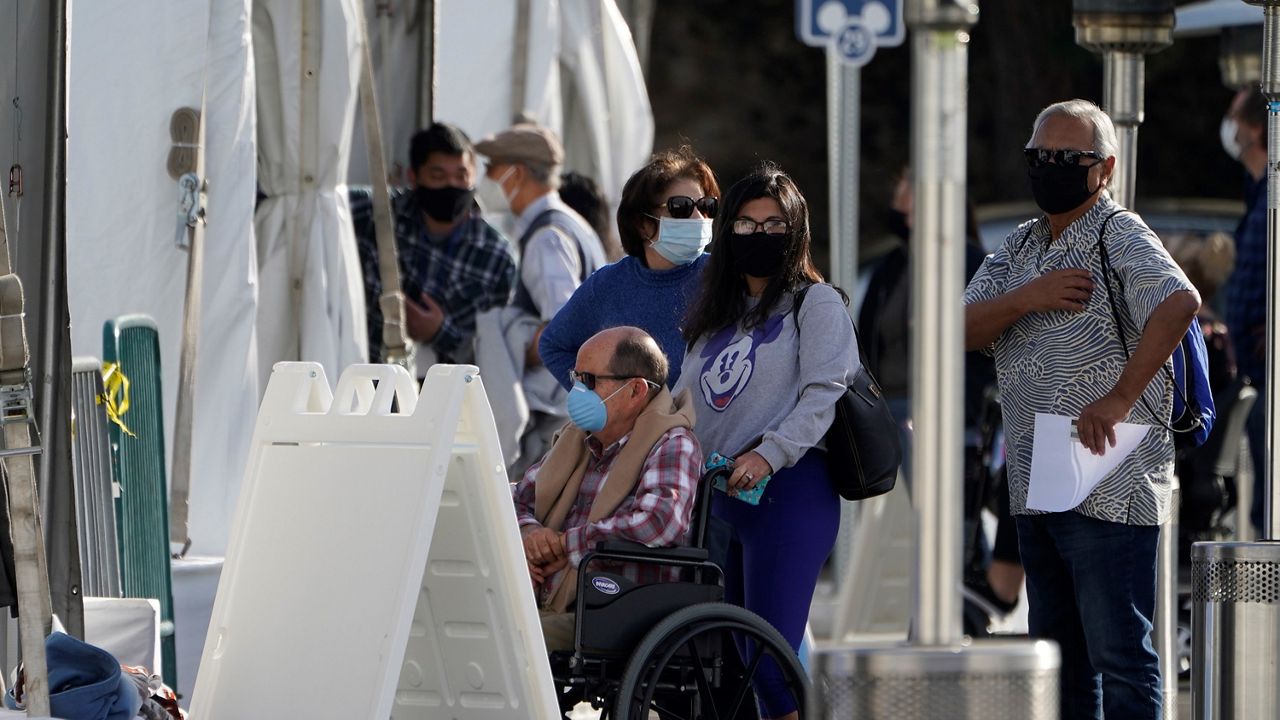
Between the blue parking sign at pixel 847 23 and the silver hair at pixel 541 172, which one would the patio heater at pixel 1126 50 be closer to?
the silver hair at pixel 541 172

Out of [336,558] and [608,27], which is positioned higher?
[608,27]

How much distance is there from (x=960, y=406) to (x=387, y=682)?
1363 millimetres

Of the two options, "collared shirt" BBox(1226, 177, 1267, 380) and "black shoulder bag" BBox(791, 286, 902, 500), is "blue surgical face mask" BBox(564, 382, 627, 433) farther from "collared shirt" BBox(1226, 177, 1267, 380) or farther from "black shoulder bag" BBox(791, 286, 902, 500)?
"collared shirt" BBox(1226, 177, 1267, 380)

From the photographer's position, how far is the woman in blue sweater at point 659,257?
6305 millimetres

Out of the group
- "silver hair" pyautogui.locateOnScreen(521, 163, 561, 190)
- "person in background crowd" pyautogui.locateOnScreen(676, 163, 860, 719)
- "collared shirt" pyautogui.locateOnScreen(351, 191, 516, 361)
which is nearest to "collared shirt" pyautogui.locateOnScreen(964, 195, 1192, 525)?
"person in background crowd" pyautogui.locateOnScreen(676, 163, 860, 719)

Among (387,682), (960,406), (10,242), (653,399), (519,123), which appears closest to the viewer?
(960,406)

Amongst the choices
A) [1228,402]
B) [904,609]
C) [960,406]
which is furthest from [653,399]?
[1228,402]

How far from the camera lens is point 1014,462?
5832 mm

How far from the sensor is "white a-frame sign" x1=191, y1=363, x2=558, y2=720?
16.4 ft

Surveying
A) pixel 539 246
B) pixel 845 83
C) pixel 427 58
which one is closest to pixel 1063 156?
pixel 539 246

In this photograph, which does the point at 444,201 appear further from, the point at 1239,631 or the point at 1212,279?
the point at 1239,631

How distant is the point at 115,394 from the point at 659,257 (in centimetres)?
154

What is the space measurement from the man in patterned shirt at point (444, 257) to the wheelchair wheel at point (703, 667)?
3.21m

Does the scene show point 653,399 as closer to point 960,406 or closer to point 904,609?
point 960,406
